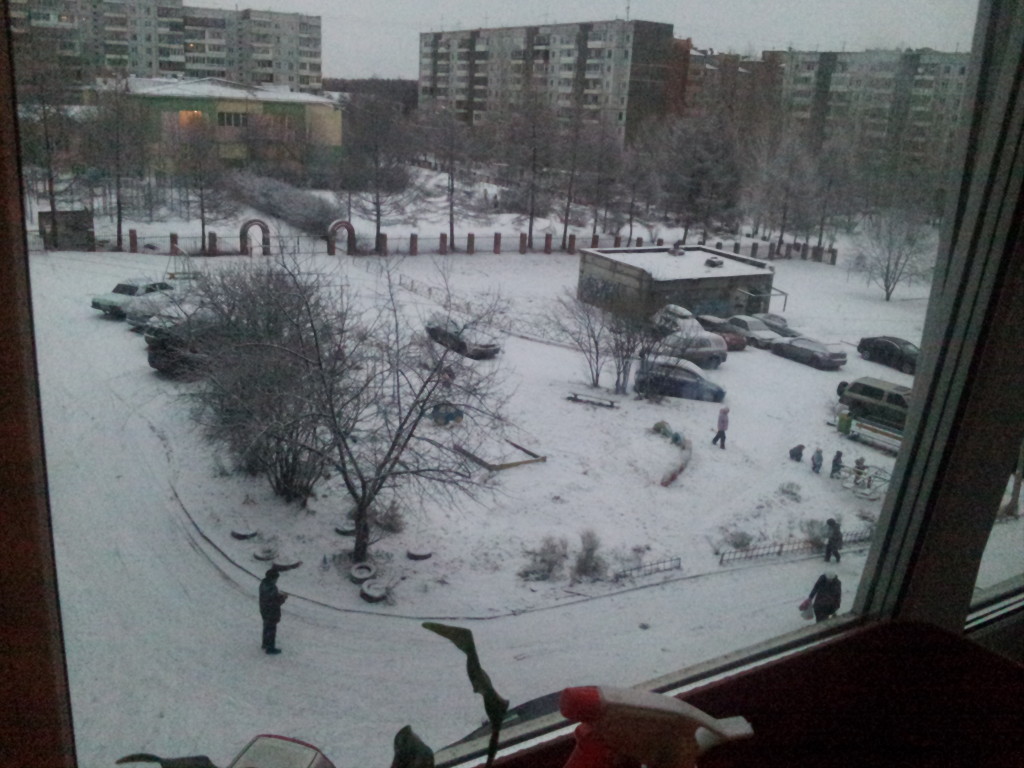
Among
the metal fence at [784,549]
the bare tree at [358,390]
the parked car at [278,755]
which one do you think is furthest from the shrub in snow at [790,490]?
the parked car at [278,755]

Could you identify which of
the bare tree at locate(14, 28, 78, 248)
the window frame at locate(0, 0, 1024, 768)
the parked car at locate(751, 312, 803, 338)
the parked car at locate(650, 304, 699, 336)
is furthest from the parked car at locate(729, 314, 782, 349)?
the bare tree at locate(14, 28, 78, 248)

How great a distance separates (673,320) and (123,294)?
4.43 ft

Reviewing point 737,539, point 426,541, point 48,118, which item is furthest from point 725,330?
point 48,118

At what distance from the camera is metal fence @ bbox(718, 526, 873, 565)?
6.50ft

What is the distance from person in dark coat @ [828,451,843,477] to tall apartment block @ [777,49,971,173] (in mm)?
740

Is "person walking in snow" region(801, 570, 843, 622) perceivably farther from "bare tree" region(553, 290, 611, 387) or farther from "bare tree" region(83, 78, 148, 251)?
"bare tree" region(83, 78, 148, 251)

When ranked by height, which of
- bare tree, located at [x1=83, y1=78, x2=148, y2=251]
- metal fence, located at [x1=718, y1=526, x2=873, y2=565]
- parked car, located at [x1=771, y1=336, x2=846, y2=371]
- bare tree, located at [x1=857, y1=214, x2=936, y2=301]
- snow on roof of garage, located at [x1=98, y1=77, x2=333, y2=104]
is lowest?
metal fence, located at [x1=718, y1=526, x2=873, y2=565]

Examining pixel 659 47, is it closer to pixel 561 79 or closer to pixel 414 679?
pixel 561 79

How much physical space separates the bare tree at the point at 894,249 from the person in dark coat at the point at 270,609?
1581mm

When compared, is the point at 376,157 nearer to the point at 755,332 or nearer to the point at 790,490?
the point at 755,332

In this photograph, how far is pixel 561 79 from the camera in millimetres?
1862

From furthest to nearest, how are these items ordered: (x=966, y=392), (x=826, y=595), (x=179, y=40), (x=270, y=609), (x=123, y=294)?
1. (x=826, y=595)
2. (x=966, y=392)
3. (x=270, y=609)
4. (x=123, y=294)
5. (x=179, y=40)

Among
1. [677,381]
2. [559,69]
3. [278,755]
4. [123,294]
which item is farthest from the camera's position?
[677,381]

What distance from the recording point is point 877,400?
6.70ft
